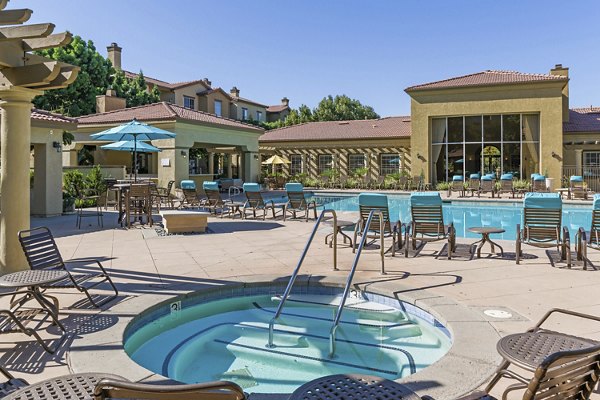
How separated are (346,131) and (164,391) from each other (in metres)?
34.5

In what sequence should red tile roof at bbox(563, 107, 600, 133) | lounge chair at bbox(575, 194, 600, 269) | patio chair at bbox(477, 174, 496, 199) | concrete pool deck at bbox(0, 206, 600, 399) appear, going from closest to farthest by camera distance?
1. concrete pool deck at bbox(0, 206, 600, 399)
2. lounge chair at bbox(575, 194, 600, 269)
3. patio chair at bbox(477, 174, 496, 199)
4. red tile roof at bbox(563, 107, 600, 133)

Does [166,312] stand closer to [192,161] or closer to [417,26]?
[417,26]

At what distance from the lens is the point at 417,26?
2581 cm

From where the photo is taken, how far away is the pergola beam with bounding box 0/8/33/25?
5552mm

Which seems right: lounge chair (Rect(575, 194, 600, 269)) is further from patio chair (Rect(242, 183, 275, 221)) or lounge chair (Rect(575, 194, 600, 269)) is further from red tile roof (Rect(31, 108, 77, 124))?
red tile roof (Rect(31, 108, 77, 124))

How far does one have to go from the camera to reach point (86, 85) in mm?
30250

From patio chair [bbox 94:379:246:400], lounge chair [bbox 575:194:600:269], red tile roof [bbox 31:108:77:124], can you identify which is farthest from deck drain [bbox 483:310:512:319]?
red tile roof [bbox 31:108:77:124]

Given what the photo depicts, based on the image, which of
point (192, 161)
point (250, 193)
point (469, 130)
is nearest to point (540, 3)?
point (469, 130)

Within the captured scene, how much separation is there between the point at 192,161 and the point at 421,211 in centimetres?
3204

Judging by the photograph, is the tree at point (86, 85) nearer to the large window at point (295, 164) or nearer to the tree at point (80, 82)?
the tree at point (80, 82)

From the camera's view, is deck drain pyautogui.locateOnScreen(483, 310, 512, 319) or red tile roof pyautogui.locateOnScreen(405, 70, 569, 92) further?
red tile roof pyautogui.locateOnScreen(405, 70, 569, 92)

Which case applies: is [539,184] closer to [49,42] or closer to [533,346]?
[533,346]

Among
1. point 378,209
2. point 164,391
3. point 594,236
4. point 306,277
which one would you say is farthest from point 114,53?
point 164,391

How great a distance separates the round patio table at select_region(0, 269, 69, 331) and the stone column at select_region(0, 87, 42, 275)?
2.09 meters
